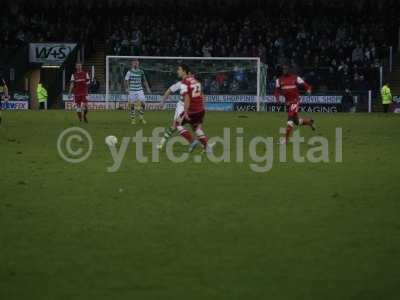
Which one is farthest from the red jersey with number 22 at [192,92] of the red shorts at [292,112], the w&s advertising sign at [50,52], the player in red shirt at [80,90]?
the w&s advertising sign at [50,52]

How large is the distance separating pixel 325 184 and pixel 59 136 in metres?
12.3

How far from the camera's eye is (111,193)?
12.9 m

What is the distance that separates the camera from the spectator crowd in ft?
166

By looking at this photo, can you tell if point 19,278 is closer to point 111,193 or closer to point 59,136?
point 111,193

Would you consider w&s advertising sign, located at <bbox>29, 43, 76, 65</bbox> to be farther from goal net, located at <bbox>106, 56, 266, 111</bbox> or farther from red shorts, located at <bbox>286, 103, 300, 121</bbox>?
red shorts, located at <bbox>286, 103, 300, 121</bbox>

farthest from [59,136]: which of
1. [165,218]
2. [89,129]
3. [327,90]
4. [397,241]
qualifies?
[327,90]

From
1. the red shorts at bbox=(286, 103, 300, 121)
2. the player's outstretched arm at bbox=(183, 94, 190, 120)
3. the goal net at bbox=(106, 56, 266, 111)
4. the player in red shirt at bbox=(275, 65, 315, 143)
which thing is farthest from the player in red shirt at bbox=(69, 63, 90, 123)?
the player's outstretched arm at bbox=(183, 94, 190, 120)

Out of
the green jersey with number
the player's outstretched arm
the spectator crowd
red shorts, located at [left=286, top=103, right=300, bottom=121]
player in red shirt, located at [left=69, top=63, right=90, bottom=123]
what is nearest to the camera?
the player's outstretched arm

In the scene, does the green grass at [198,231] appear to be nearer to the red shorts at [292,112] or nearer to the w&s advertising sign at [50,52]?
the red shorts at [292,112]

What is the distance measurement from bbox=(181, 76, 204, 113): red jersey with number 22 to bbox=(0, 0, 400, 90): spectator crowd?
29694 millimetres

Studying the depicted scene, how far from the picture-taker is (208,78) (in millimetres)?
46719

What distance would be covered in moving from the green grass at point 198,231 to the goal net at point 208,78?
1115 inches

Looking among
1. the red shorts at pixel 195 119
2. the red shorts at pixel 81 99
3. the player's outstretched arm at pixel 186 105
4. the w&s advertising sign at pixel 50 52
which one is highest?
the w&s advertising sign at pixel 50 52

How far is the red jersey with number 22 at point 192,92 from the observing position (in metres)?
19.3
